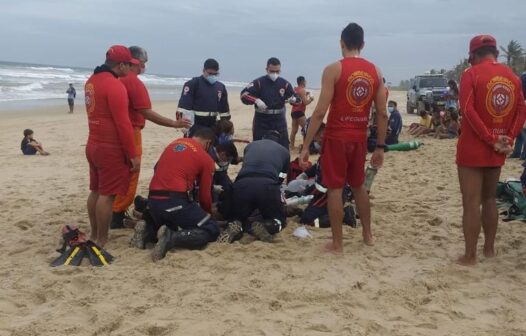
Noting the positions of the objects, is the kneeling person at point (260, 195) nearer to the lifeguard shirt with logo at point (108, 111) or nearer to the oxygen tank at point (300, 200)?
the oxygen tank at point (300, 200)

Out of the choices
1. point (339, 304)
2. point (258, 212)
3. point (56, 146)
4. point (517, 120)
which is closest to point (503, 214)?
point (517, 120)

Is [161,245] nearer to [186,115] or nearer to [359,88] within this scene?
[359,88]

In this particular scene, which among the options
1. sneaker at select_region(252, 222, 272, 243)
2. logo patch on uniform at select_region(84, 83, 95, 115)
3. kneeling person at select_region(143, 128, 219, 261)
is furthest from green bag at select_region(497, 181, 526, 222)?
logo patch on uniform at select_region(84, 83, 95, 115)

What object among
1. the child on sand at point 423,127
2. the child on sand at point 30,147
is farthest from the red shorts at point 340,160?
the child on sand at point 423,127

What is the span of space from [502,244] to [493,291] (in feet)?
3.83

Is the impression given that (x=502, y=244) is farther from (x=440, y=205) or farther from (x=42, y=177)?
(x=42, y=177)

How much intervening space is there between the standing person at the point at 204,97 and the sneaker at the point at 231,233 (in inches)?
75.7

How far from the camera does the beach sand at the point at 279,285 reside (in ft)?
10.5

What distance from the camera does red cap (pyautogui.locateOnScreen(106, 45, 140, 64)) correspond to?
14.9 ft

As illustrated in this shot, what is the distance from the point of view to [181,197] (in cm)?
456

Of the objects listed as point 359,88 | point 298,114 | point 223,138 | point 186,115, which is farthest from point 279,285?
point 298,114

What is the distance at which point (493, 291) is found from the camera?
3.70m

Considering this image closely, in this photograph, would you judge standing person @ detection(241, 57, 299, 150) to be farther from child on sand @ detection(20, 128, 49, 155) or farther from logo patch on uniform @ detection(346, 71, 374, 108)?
child on sand @ detection(20, 128, 49, 155)

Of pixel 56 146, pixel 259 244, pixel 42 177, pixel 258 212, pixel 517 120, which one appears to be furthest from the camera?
pixel 56 146
